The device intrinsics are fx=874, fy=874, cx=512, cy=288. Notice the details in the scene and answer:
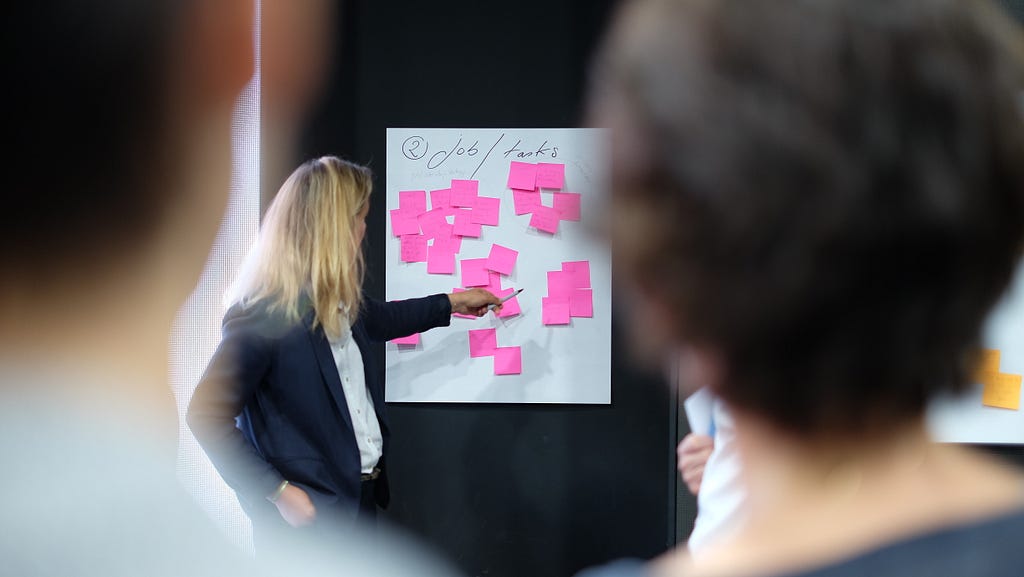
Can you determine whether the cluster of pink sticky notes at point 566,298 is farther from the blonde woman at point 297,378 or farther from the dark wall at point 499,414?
the blonde woman at point 297,378

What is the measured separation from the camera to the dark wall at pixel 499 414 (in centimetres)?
311

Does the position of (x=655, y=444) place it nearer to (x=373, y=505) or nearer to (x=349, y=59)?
(x=373, y=505)

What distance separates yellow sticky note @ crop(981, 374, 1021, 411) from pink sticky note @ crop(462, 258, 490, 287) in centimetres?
160

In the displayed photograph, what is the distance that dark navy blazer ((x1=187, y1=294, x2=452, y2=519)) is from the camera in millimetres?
2197

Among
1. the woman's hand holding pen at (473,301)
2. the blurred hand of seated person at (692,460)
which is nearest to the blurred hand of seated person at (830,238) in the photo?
the blurred hand of seated person at (692,460)

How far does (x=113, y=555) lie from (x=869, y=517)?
1.27ft

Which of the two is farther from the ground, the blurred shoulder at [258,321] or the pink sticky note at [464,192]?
the pink sticky note at [464,192]

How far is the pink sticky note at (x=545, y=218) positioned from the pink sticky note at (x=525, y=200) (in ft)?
0.07

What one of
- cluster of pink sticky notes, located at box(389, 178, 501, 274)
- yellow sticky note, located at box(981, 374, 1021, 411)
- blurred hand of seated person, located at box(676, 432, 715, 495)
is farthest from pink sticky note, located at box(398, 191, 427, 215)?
blurred hand of seated person, located at box(676, 432, 715, 495)

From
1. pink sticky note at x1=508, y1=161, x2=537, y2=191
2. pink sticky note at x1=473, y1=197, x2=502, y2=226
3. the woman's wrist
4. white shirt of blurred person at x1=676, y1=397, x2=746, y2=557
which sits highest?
pink sticky note at x1=508, y1=161, x2=537, y2=191

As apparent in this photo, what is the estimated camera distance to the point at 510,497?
3186 mm

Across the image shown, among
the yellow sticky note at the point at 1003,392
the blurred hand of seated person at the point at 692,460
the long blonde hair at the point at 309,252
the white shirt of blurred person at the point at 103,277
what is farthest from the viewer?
the long blonde hair at the point at 309,252

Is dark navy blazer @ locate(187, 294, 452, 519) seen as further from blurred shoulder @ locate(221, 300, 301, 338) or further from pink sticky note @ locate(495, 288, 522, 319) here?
pink sticky note @ locate(495, 288, 522, 319)

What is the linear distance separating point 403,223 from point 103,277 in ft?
8.57
